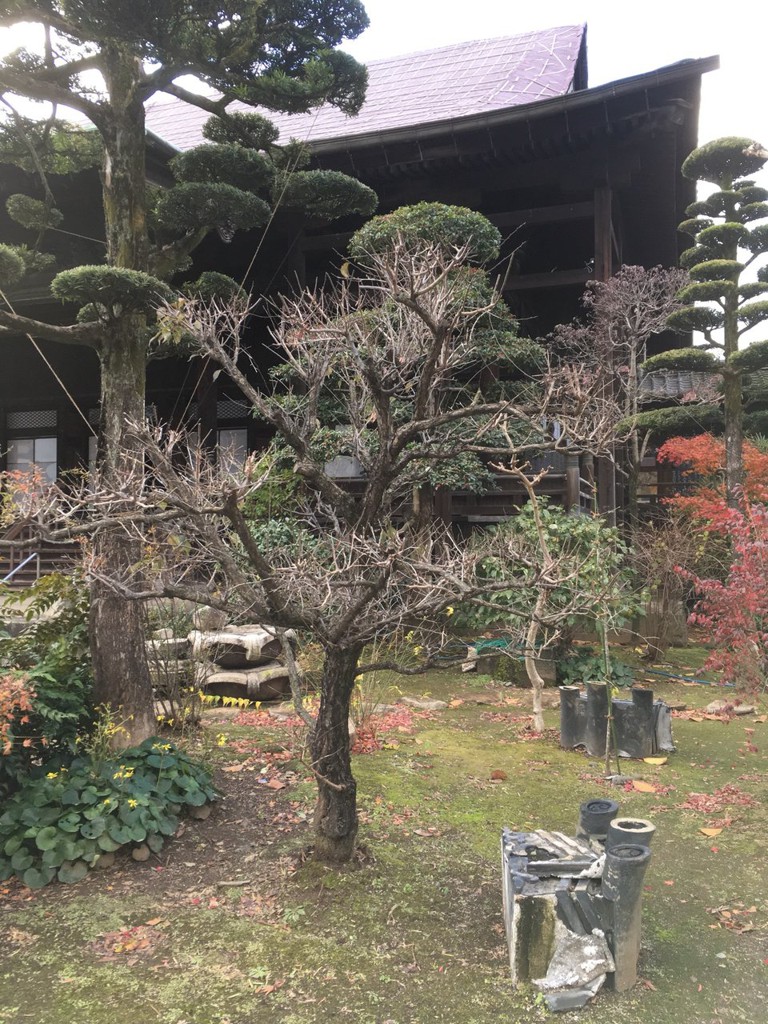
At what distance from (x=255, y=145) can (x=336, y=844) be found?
499 centimetres

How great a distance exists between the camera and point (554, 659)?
7484 mm

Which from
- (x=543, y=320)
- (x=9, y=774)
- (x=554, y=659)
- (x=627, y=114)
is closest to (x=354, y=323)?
(x=9, y=774)

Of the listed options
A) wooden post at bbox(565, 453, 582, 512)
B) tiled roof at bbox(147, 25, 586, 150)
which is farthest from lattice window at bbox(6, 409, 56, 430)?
wooden post at bbox(565, 453, 582, 512)

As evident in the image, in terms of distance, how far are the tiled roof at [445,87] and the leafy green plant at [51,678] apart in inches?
276

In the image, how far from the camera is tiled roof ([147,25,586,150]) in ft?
35.2

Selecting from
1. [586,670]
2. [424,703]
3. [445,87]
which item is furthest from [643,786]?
[445,87]

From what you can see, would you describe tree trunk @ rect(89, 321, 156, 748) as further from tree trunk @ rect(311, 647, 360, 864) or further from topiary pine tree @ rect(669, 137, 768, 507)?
topiary pine tree @ rect(669, 137, 768, 507)

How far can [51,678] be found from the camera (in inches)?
152

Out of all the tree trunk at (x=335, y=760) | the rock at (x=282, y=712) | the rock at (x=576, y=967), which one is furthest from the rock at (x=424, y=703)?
the rock at (x=576, y=967)

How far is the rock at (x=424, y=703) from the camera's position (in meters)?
6.84

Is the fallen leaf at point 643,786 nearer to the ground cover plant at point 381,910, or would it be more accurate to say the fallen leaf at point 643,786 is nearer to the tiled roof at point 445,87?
the ground cover plant at point 381,910

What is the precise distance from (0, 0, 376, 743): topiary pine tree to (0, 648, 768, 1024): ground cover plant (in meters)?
1.22

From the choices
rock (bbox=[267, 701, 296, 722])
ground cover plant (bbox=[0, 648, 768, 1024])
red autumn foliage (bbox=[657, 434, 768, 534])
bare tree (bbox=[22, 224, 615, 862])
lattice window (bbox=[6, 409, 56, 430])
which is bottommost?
ground cover plant (bbox=[0, 648, 768, 1024])

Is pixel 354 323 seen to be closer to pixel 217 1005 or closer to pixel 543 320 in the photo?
pixel 217 1005
